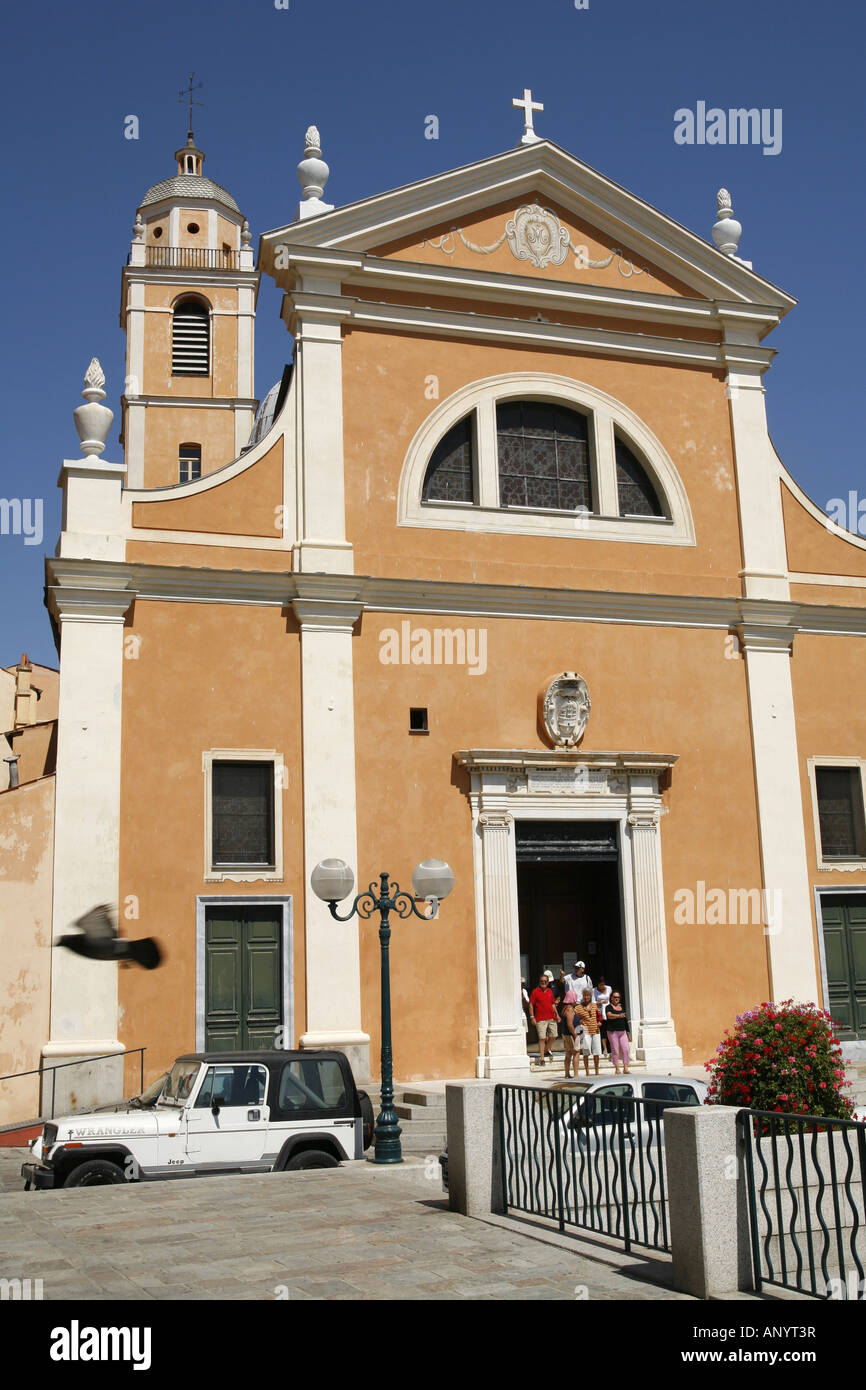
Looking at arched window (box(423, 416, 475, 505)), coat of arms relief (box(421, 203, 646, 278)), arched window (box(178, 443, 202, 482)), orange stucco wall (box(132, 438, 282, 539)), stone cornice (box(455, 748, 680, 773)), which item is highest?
arched window (box(178, 443, 202, 482))

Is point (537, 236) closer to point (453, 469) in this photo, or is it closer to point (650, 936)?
point (453, 469)

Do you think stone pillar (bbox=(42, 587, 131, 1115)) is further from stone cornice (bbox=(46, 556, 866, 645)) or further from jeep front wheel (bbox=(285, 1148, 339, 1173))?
jeep front wheel (bbox=(285, 1148, 339, 1173))

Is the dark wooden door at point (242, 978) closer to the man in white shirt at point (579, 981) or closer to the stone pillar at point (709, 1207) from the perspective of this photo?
the man in white shirt at point (579, 981)

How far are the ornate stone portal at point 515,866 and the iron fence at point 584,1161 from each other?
8.38 m

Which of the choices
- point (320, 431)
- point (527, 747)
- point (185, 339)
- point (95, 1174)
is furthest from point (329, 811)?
point (185, 339)

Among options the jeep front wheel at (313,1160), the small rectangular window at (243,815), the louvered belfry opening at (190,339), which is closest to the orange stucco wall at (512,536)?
the small rectangular window at (243,815)

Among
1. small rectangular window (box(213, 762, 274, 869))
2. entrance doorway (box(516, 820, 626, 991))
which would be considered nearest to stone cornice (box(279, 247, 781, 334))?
small rectangular window (box(213, 762, 274, 869))

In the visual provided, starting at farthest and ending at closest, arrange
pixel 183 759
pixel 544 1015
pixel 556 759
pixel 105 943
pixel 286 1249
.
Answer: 1. pixel 556 759
2. pixel 544 1015
3. pixel 183 759
4. pixel 105 943
5. pixel 286 1249

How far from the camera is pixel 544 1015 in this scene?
18.8 metres

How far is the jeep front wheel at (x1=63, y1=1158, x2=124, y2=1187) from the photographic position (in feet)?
40.8

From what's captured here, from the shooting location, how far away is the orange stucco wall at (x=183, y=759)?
1725 centimetres

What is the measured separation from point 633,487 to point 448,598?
13.6ft

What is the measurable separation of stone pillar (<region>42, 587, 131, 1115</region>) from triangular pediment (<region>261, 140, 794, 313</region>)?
6.38 m
